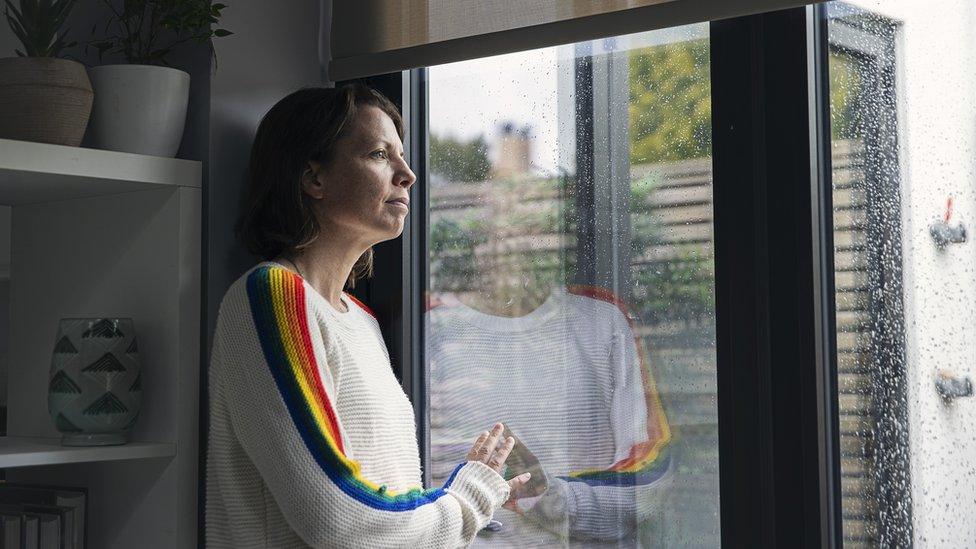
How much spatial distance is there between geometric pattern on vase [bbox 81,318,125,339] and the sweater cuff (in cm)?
56

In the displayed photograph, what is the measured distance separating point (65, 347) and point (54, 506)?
0.32 meters

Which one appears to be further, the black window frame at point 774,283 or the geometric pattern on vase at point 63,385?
the geometric pattern on vase at point 63,385

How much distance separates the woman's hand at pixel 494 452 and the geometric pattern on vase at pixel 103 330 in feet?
1.87

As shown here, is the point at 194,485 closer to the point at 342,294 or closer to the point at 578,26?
the point at 342,294

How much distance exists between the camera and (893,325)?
1.33 meters

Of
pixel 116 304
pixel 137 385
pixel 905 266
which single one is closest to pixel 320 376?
pixel 137 385

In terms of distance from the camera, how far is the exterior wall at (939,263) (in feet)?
4.23

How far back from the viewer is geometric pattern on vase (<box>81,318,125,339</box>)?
1549 millimetres

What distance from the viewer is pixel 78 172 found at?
4.89 ft

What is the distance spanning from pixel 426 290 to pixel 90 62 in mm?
699

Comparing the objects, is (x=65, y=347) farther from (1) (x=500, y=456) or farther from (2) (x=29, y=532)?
(1) (x=500, y=456)

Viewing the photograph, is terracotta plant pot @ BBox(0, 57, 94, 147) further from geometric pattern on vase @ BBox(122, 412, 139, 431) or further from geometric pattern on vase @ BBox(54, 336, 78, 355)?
geometric pattern on vase @ BBox(122, 412, 139, 431)

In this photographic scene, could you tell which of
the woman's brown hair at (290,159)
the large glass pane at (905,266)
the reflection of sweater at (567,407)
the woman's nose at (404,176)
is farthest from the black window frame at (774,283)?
the woman's brown hair at (290,159)

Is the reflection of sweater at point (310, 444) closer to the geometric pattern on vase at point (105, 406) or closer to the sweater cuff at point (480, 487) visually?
the sweater cuff at point (480, 487)
